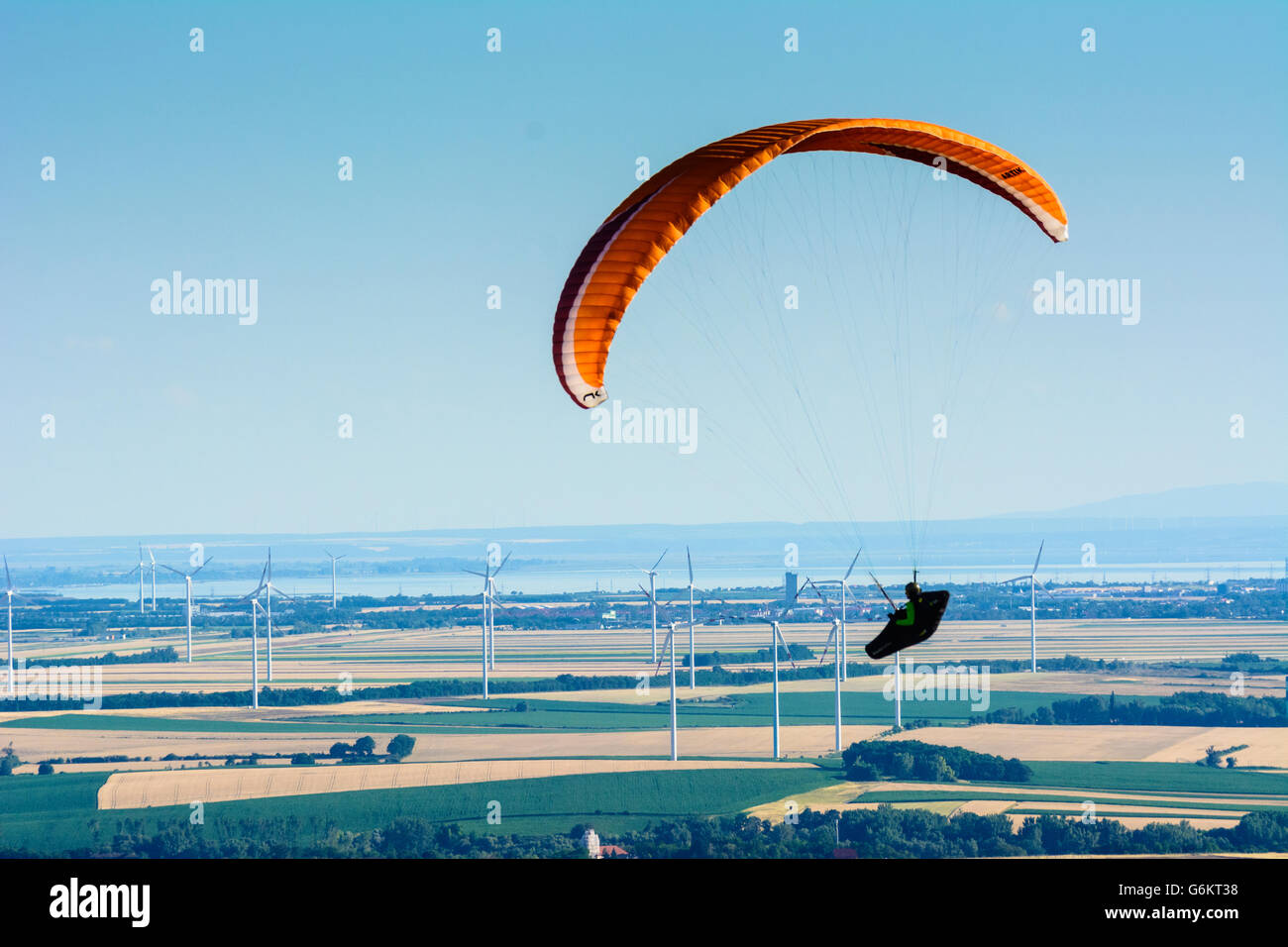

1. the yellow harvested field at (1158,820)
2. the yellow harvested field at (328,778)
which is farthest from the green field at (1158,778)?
the yellow harvested field at (328,778)

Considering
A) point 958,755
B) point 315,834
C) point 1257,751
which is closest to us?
point 315,834

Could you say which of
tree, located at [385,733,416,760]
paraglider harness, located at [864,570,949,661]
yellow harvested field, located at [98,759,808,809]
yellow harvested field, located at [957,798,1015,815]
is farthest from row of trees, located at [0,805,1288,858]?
paraglider harness, located at [864,570,949,661]

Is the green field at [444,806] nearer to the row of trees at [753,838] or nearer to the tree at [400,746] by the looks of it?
the row of trees at [753,838]

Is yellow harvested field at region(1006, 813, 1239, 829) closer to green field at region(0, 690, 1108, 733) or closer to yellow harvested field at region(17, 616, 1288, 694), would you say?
green field at region(0, 690, 1108, 733)

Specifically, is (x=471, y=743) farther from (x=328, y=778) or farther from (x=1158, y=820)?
(x=1158, y=820)

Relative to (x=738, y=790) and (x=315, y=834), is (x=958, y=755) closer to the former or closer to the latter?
(x=738, y=790)

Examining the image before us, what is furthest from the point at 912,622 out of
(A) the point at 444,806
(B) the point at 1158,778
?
(B) the point at 1158,778
